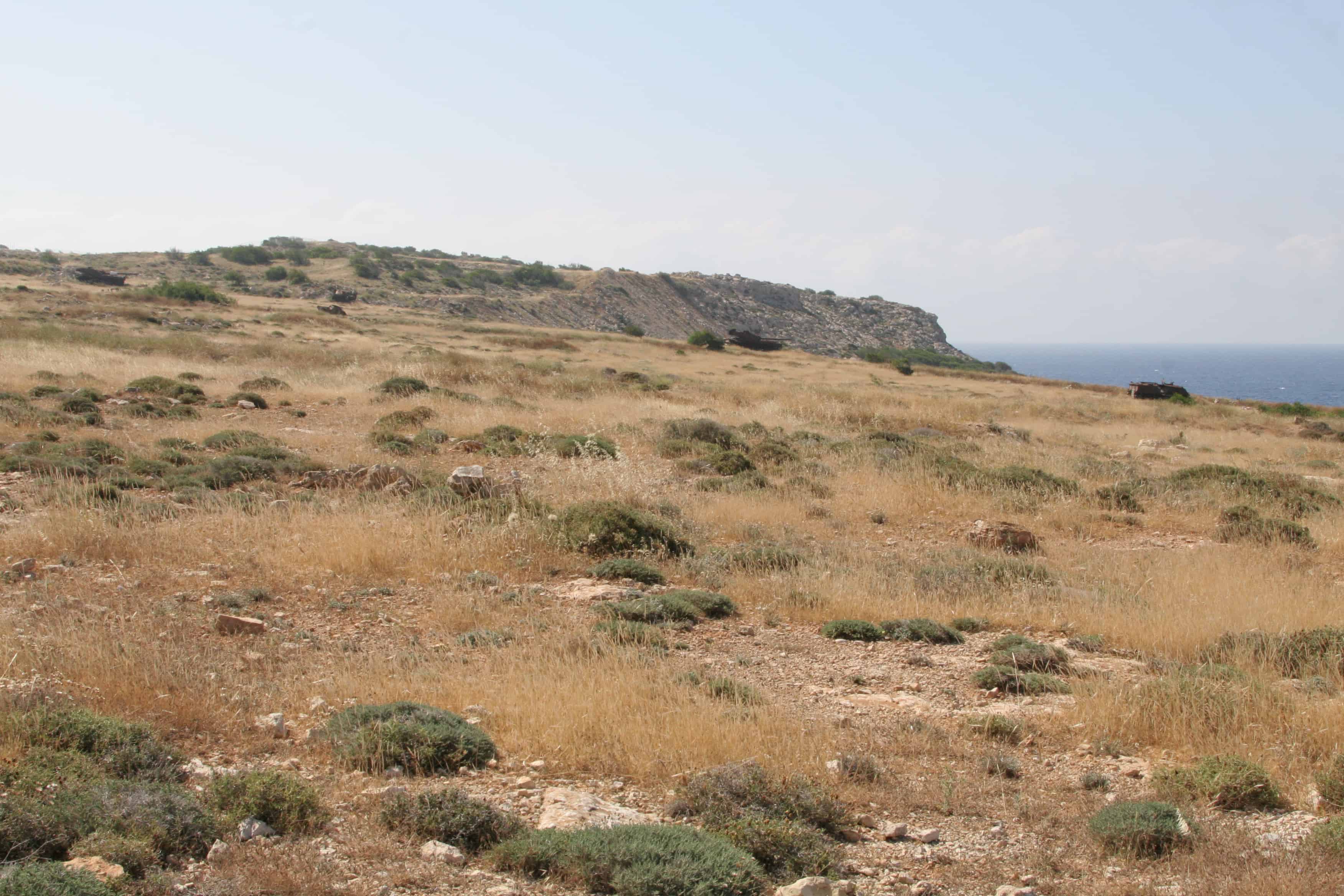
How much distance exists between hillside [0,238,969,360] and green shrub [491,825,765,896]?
6079cm

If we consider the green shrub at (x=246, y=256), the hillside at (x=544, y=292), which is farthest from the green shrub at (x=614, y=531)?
the green shrub at (x=246, y=256)

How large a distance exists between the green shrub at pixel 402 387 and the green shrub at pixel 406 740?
1784 cm

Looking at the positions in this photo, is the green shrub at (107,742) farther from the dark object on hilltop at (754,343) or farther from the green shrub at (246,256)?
the green shrub at (246,256)

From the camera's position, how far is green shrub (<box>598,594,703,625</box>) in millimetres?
7871

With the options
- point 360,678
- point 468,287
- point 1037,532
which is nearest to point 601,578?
point 360,678

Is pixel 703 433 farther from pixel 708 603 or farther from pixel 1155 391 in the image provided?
pixel 1155 391

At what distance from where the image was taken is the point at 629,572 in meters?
9.30

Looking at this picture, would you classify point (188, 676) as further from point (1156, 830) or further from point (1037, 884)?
point (1156, 830)

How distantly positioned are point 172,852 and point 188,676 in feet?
6.85

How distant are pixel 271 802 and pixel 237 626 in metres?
3.21

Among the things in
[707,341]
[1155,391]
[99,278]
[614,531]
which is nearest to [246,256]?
[99,278]

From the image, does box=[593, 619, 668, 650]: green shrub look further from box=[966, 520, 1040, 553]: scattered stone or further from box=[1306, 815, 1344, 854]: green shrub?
box=[966, 520, 1040, 553]: scattered stone

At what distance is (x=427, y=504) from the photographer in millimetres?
10727

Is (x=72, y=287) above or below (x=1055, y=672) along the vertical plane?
above
